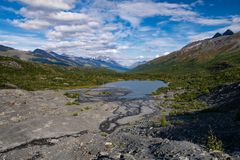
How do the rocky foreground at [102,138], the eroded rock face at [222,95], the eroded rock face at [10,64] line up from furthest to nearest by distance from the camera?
the eroded rock face at [10,64], the eroded rock face at [222,95], the rocky foreground at [102,138]

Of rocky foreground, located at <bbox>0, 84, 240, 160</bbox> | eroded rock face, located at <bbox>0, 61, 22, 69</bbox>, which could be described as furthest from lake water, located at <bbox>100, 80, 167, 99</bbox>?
eroded rock face, located at <bbox>0, 61, 22, 69</bbox>

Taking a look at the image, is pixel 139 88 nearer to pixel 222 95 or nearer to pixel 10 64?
pixel 222 95

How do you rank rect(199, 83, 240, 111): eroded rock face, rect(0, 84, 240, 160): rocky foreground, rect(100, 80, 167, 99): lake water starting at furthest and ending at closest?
rect(100, 80, 167, 99): lake water, rect(199, 83, 240, 111): eroded rock face, rect(0, 84, 240, 160): rocky foreground

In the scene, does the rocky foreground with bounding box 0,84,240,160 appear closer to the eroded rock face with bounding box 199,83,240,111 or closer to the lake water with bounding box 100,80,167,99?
the eroded rock face with bounding box 199,83,240,111

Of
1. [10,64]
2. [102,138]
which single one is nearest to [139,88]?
[102,138]

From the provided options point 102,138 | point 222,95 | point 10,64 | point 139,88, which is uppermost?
point 10,64

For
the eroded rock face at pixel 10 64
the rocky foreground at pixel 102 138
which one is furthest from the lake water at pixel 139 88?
the eroded rock face at pixel 10 64

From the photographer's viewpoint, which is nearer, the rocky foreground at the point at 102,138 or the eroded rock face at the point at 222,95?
the rocky foreground at the point at 102,138

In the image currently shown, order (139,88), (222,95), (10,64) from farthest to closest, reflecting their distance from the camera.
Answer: (10,64), (139,88), (222,95)

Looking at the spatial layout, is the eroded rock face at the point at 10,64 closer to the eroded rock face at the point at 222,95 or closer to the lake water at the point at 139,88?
the lake water at the point at 139,88

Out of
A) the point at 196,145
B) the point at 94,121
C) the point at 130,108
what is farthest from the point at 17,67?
the point at 196,145

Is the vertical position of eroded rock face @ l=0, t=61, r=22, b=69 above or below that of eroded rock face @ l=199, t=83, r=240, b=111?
above

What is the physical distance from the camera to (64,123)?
5044 cm

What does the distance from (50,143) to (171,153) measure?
1799 centimetres
